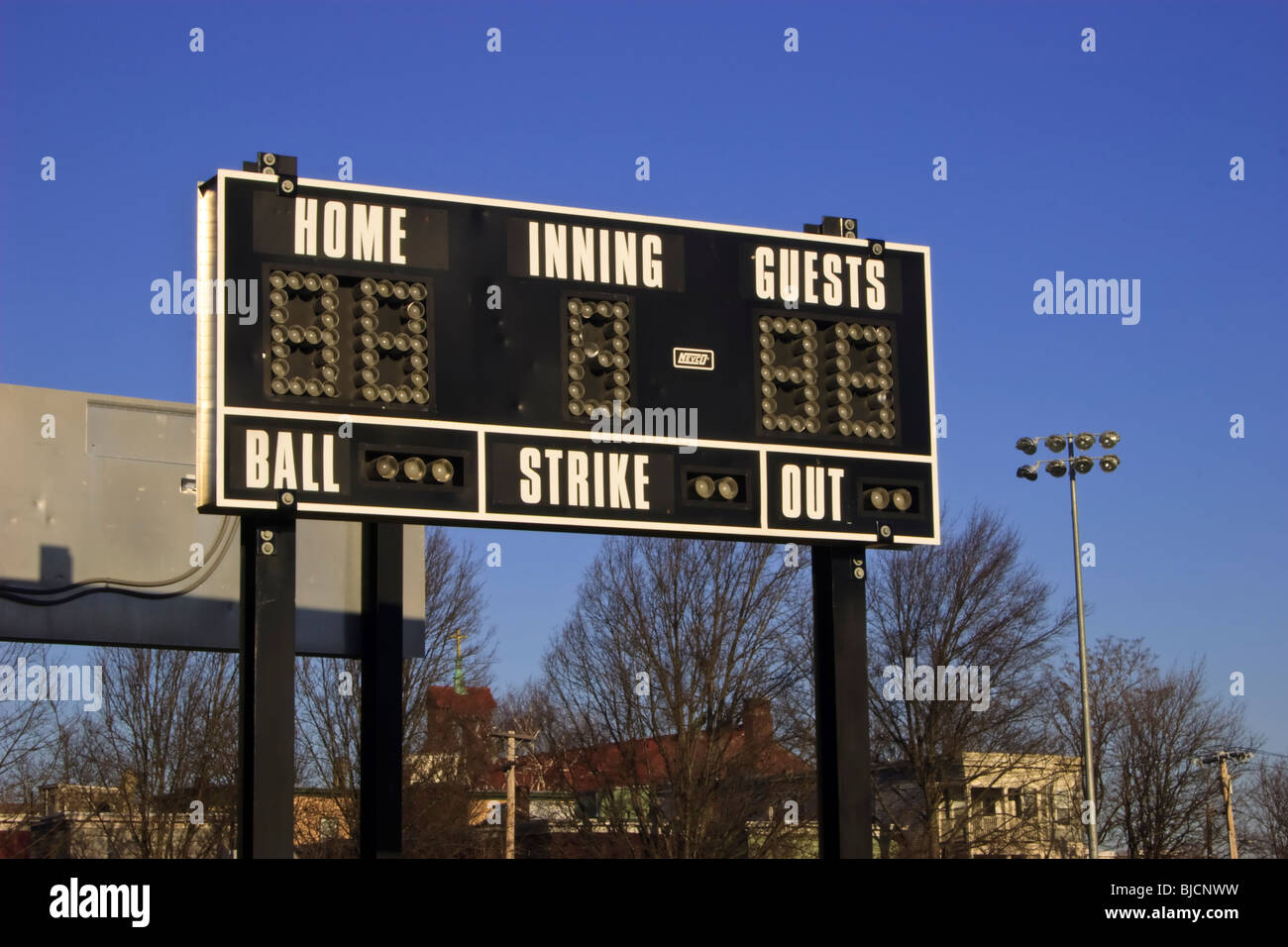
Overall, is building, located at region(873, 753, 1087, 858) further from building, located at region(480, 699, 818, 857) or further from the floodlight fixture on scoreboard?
the floodlight fixture on scoreboard

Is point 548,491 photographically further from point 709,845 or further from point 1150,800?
point 1150,800

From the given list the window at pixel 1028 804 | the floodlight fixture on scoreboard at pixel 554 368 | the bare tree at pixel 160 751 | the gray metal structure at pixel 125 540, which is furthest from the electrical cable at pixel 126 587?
the window at pixel 1028 804

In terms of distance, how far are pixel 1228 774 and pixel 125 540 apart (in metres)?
35.6

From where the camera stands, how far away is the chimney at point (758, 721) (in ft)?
121

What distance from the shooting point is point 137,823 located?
114ft

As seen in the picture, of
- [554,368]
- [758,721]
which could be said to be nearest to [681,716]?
[758,721]

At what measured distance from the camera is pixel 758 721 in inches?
1467

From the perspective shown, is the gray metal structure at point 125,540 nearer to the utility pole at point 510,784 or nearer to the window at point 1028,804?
the utility pole at point 510,784

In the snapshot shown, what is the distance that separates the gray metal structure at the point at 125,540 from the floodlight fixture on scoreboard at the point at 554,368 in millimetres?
4900
